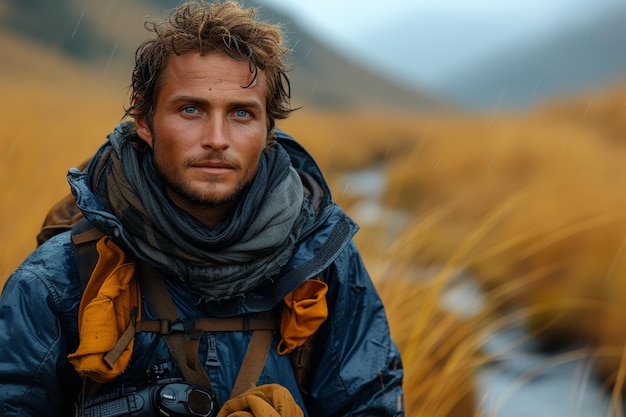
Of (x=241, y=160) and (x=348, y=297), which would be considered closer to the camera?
(x=241, y=160)

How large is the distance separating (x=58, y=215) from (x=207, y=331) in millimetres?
541

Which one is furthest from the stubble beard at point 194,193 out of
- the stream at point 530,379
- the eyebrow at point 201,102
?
the stream at point 530,379

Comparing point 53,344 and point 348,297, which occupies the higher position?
point 348,297

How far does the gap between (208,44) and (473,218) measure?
5.36m

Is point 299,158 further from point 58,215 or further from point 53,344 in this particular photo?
point 53,344

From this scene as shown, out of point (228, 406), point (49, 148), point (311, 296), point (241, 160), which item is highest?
point (241, 160)

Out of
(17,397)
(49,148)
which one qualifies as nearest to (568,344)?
(49,148)

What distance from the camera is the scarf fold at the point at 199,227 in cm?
181

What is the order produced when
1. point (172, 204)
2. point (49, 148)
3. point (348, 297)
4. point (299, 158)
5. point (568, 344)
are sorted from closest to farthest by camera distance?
1. point (172, 204)
2. point (348, 297)
3. point (299, 158)
4. point (49, 148)
5. point (568, 344)

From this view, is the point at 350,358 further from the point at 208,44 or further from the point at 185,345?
the point at 208,44

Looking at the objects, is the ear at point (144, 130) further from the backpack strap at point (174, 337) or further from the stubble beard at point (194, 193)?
the backpack strap at point (174, 337)

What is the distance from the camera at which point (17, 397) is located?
5.71ft

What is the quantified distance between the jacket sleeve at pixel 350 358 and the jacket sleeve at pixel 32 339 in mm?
650

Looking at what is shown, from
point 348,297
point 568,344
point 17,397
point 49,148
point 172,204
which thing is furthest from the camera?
point 568,344
